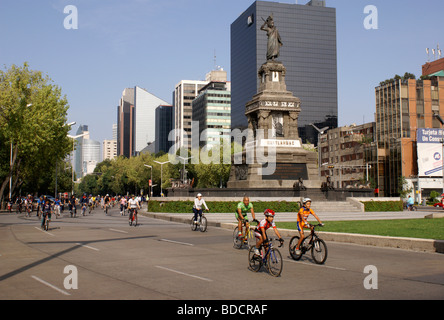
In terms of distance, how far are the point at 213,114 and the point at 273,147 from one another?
134 meters

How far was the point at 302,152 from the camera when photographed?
132ft

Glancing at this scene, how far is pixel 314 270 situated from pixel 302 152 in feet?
95.0

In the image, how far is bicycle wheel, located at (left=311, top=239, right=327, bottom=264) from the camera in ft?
41.5

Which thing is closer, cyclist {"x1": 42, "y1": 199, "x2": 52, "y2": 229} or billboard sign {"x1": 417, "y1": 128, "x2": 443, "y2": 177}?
cyclist {"x1": 42, "y1": 199, "x2": 52, "y2": 229}

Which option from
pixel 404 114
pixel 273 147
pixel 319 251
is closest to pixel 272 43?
pixel 273 147

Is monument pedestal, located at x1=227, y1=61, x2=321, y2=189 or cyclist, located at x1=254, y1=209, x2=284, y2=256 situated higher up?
monument pedestal, located at x1=227, y1=61, x2=321, y2=189

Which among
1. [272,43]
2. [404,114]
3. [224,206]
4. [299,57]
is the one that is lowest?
[224,206]

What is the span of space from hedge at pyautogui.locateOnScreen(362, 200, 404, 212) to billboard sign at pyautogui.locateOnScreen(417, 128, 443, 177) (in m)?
40.8

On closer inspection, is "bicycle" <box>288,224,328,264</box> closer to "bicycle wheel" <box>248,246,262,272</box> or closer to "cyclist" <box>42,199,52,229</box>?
"bicycle wheel" <box>248,246,262,272</box>

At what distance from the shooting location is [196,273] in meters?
11.2

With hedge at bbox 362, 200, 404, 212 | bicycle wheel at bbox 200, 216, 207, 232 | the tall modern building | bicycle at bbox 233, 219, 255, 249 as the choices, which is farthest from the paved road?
the tall modern building

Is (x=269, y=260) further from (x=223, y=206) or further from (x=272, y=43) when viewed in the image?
(x=272, y=43)

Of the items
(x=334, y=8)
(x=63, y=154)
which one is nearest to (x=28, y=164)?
(x=63, y=154)
